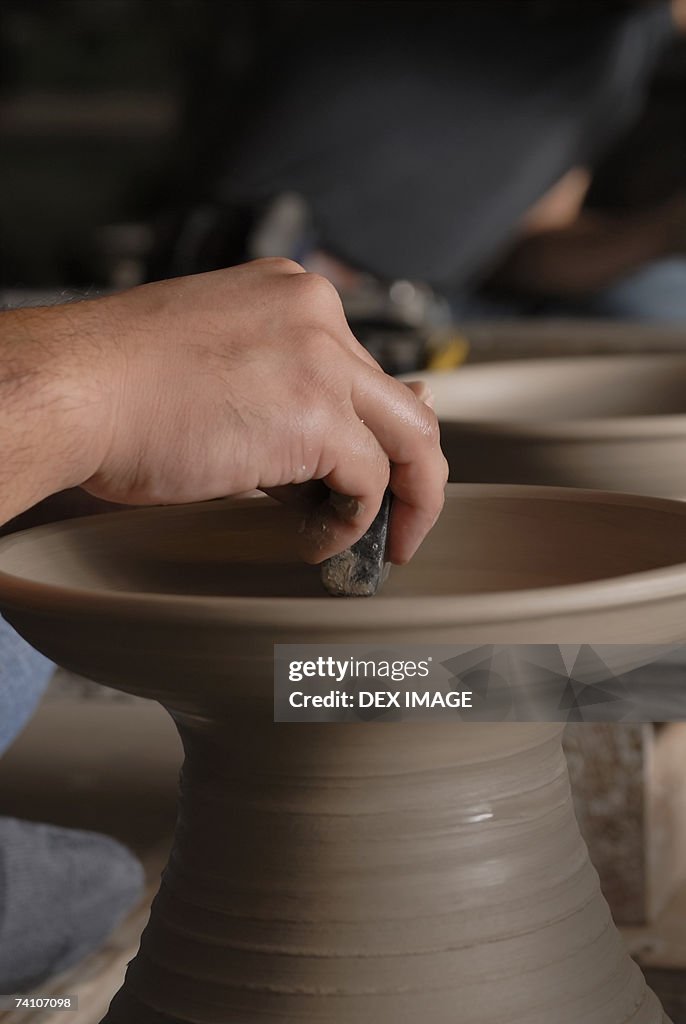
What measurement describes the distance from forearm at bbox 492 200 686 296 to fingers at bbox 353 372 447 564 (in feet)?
7.38

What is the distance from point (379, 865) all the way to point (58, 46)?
4.33 metres

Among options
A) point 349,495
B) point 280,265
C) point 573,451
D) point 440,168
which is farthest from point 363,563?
point 440,168

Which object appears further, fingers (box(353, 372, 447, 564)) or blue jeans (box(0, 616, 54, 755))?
blue jeans (box(0, 616, 54, 755))

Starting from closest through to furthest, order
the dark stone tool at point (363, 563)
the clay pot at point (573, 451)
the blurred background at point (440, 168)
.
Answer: the dark stone tool at point (363, 563) → the clay pot at point (573, 451) → the blurred background at point (440, 168)

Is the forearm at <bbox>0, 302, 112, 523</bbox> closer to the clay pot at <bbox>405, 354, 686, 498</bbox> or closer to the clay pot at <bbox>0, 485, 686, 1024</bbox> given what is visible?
the clay pot at <bbox>0, 485, 686, 1024</bbox>

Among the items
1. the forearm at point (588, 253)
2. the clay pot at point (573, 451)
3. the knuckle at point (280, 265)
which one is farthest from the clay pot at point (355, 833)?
the forearm at point (588, 253)

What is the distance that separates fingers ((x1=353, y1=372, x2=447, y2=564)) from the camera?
23.8 inches

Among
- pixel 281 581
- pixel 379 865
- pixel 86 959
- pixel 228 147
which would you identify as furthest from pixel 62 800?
pixel 228 147

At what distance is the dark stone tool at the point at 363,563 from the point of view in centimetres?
63

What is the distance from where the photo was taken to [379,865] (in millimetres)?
555

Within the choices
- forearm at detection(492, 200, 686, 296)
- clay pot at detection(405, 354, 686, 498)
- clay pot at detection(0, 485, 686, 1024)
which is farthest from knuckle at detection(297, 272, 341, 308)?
forearm at detection(492, 200, 686, 296)

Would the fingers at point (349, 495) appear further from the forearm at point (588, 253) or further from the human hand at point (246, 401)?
the forearm at point (588, 253)

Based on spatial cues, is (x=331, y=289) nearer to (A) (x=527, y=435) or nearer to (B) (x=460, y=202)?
(A) (x=527, y=435)

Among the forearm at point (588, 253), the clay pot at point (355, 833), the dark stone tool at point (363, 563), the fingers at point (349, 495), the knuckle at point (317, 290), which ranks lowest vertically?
the clay pot at point (355, 833)
